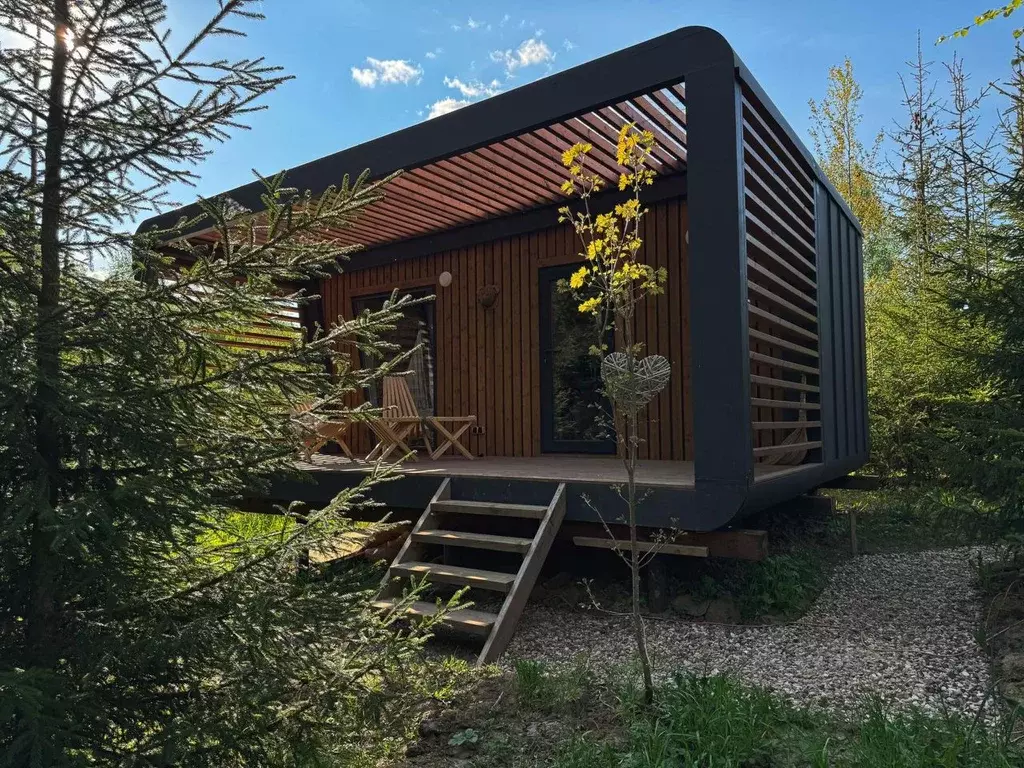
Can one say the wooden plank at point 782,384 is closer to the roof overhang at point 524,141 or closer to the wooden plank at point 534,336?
the roof overhang at point 524,141

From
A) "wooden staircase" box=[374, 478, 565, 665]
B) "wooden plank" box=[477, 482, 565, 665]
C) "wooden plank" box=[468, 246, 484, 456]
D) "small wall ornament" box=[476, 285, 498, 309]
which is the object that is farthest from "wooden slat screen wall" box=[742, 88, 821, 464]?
"wooden plank" box=[468, 246, 484, 456]

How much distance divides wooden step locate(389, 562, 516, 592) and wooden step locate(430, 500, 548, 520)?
0.44 m

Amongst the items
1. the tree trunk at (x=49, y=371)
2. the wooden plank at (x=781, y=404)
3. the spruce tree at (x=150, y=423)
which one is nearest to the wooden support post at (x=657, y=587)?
the wooden plank at (x=781, y=404)

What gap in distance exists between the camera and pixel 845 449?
6.12 meters

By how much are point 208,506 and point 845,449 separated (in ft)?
18.3

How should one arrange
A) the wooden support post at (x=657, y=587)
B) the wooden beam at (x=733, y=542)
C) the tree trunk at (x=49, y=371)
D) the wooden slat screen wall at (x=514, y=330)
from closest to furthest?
the tree trunk at (x=49, y=371)
the wooden beam at (x=733, y=542)
the wooden support post at (x=657, y=587)
the wooden slat screen wall at (x=514, y=330)

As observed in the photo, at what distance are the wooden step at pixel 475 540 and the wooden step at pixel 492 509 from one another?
0.50ft

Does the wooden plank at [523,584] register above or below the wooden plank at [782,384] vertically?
below

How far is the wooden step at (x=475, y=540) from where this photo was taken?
4.01m

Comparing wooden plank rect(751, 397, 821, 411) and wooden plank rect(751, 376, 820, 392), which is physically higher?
wooden plank rect(751, 376, 820, 392)

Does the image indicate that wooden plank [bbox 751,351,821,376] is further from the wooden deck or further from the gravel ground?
the gravel ground

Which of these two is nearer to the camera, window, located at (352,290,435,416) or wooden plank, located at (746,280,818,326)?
wooden plank, located at (746,280,818,326)

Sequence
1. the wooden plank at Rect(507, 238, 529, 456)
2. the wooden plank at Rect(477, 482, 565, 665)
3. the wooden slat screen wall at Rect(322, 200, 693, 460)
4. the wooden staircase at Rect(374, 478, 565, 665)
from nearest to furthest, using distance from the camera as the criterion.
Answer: the wooden plank at Rect(477, 482, 565, 665)
the wooden staircase at Rect(374, 478, 565, 665)
the wooden slat screen wall at Rect(322, 200, 693, 460)
the wooden plank at Rect(507, 238, 529, 456)

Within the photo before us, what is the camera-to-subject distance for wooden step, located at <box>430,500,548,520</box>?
166 inches
